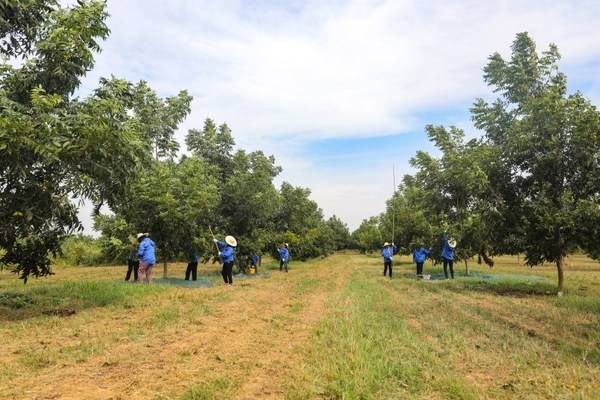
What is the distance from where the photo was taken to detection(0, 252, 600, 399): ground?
18.1 ft

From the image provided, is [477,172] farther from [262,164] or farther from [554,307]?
[262,164]

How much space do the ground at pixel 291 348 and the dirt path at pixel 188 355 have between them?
0.07 ft

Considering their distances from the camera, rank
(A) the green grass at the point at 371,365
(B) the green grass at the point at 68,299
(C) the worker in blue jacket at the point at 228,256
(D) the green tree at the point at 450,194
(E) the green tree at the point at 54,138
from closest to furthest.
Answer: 1. (A) the green grass at the point at 371,365
2. (E) the green tree at the point at 54,138
3. (B) the green grass at the point at 68,299
4. (C) the worker in blue jacket at the point at 228,256
5. (D) the green tree at the point at 450,194

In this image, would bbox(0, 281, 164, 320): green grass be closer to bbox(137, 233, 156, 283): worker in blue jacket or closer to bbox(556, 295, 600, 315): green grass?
bbox(137, 233, 156, 283): worker in blue jacket

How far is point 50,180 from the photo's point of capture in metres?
10.6

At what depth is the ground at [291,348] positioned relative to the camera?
5.52 m

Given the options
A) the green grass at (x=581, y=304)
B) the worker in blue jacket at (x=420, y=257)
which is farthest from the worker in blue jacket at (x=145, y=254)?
the worker in blue jacket at (x=420, y=257)

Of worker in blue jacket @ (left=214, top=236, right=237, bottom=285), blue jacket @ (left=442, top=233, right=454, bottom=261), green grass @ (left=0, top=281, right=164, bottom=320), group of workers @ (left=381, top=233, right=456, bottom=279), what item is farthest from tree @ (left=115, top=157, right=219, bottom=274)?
blue jacket @ (left=442, top=233, right=454, bottom=261)

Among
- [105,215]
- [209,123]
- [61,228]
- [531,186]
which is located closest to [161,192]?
[105,215]

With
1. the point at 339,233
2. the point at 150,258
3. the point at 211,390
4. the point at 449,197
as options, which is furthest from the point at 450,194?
the point at 339,233

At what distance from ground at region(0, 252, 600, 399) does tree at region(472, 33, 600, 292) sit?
2429 mm

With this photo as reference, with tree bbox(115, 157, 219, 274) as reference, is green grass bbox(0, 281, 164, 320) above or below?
below

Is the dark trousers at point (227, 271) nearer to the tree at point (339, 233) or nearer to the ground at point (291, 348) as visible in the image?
the ground at point (291, 348)

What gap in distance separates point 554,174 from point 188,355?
14209mm
